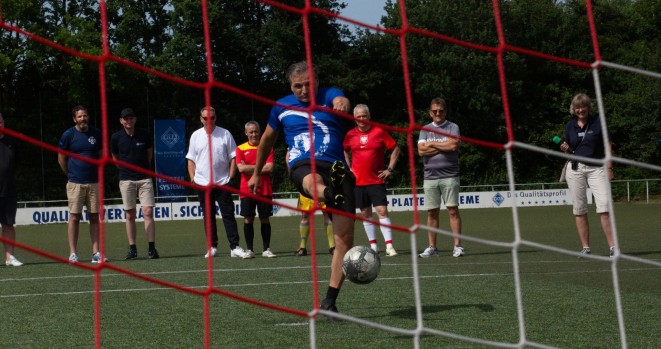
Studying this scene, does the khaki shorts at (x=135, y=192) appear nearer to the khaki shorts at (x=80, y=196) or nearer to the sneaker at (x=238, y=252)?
the khaki shorts at (x=80, y=196)

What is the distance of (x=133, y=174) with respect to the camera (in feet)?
37.6

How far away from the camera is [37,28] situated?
58.9 feet

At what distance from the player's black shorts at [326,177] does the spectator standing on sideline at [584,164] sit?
4054 millimetres

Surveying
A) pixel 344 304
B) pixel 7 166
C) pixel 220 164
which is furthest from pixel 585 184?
pixel 7 166

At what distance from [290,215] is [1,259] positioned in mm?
16819

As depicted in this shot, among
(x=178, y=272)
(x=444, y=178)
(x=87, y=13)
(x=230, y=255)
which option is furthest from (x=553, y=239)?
(x=87, y=13)

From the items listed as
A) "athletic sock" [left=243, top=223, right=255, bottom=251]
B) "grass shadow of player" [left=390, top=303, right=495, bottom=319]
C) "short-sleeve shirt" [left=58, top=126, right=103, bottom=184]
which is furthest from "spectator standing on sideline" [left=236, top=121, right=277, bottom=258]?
"grass shadow of player" [left=390, top=303, right=495, bottom=319]

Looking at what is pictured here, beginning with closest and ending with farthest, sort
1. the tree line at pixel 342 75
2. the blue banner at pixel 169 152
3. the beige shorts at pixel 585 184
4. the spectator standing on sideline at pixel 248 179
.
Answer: the beige shorts at pixel 585 184 < the spectator standing on sideline at pixel 248 179 < the tree line at pixel 342 75 < the blue banner at pixel 169 152

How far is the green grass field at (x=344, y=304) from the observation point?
535 cm

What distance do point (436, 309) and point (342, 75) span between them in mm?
22022

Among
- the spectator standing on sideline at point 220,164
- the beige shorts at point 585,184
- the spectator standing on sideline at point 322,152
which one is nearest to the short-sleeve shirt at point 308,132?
the spectator standing on sideline at point 322,152

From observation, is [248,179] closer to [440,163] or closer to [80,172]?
[80,172]

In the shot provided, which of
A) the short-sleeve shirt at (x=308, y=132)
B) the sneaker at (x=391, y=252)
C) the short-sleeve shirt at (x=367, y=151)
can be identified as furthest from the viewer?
the short-sleeve shirt at (x=367, y=151)

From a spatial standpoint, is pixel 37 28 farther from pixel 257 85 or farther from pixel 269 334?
pixel 269 334
